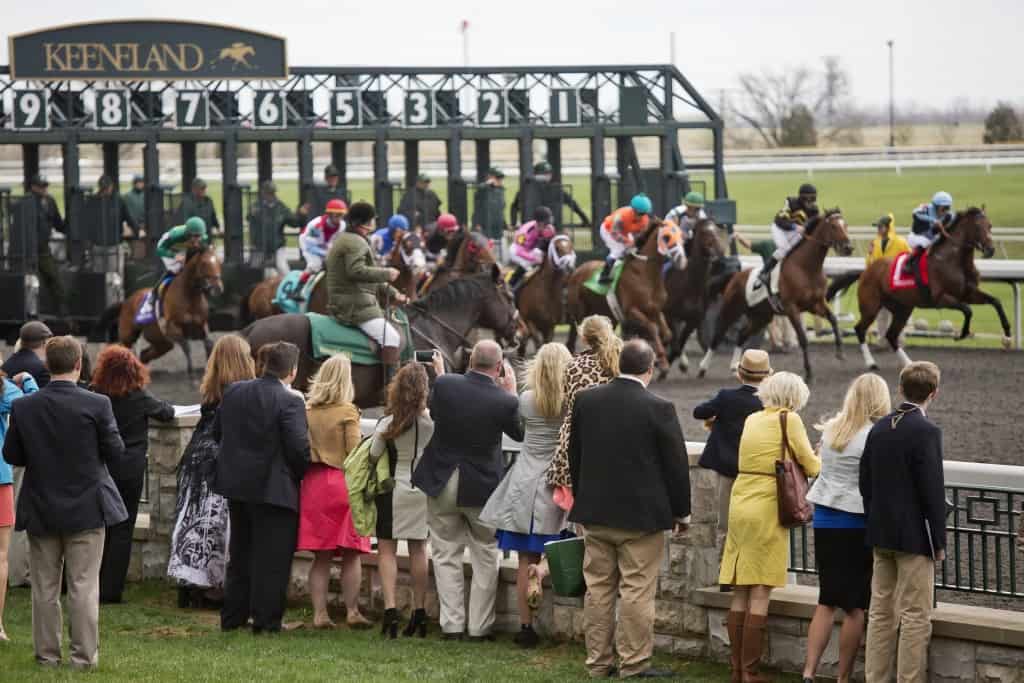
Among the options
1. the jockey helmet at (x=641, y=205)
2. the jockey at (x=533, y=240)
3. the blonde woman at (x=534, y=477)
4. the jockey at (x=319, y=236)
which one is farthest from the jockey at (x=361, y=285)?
the jockey at (x=533, y=240)

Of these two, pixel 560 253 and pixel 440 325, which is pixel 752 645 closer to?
pixel 440 325

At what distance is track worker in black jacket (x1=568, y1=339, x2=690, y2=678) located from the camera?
661 cm

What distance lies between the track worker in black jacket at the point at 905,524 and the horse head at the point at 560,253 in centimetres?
1219

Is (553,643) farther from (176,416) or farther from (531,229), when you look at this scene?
(531,229)

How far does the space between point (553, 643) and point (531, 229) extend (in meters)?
11.5

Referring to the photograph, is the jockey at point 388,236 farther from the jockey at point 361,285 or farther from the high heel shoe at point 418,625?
the high heel shoe at point 418,625

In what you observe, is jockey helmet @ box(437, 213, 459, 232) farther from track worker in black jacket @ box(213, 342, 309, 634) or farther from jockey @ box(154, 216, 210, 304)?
track worker in black jacket @ box(213, 342, 309, 634)

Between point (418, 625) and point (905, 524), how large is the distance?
241 centimetres

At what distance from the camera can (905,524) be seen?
610 cm

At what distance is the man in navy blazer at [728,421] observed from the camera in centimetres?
704

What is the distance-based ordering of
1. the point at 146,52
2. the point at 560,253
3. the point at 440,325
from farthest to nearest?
the point at 146,52 < the point at 560,253 < the point at 440,325

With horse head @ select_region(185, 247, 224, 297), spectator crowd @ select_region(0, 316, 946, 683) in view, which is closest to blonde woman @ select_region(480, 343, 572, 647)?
spectator crowd @ select_region(0, 316, 946, 683)

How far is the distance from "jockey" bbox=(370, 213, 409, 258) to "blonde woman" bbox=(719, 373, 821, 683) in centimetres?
1106

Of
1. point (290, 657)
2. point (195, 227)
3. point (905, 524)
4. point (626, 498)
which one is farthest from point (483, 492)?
point (195, 227)
